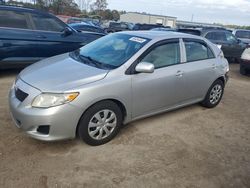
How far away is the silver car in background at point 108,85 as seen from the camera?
3375mm

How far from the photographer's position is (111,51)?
4.37m

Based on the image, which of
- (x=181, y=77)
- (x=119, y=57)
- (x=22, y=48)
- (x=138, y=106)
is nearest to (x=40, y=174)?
(x=138, y=106)

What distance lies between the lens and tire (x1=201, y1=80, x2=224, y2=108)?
5516 mm

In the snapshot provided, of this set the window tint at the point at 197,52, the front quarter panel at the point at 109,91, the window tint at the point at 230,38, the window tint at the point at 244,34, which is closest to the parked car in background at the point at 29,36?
the window tint at the point at 197,52

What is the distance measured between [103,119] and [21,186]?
132 centimetres

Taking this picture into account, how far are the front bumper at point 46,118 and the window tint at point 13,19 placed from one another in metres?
3.69

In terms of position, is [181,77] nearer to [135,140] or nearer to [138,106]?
[138,106]

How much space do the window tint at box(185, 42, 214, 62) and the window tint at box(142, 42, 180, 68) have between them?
1.01 feet

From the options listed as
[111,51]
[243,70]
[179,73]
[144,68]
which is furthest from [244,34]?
[144,68]

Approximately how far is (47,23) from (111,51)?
3.50 m

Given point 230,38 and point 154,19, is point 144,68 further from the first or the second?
point 154,19

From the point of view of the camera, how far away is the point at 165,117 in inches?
197

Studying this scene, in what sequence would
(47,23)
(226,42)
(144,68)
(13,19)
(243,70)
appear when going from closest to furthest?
(144,68) → (13,19) → (47,23) → (243,70) → (226,42)

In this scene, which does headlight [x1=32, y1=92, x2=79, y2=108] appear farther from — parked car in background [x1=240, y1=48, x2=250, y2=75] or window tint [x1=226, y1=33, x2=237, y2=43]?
window tint [x1=226, y1=33, x2=237, y2=43]
